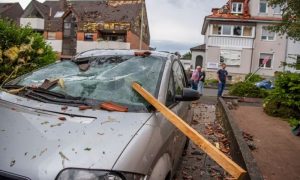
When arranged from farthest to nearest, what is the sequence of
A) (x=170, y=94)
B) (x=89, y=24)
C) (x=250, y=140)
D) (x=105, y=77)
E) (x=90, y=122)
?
(x=89, y=24) < (x=250, y=140) < (x=170, y=94) < (x=105, y=77) < (x=90, y=122)

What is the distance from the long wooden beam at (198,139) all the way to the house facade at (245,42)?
35490mm

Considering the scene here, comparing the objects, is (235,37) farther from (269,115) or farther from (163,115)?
(163,115)

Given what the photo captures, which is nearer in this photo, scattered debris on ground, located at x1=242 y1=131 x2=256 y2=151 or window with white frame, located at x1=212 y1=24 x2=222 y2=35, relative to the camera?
scattered debris on ground, located at x1=242 y1=131 x2=256 y2=151

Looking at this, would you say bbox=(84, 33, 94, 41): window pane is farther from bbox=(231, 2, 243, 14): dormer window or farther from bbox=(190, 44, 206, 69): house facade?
bbox=(231, 2, 243, 14): dormer window

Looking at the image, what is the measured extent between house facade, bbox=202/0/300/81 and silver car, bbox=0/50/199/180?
113 feet

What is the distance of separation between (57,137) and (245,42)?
3755 centimetres

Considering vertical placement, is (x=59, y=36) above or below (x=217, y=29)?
below

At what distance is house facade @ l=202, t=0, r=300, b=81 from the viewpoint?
3794 cm

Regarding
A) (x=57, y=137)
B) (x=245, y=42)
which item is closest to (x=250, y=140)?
(x=57, y=137)

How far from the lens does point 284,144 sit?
7.52 m

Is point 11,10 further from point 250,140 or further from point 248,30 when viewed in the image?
point 250,140

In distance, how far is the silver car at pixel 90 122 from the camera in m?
2.39

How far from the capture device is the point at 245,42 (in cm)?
3816

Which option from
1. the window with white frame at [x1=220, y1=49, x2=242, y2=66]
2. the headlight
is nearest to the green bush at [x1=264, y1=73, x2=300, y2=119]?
the headlight
